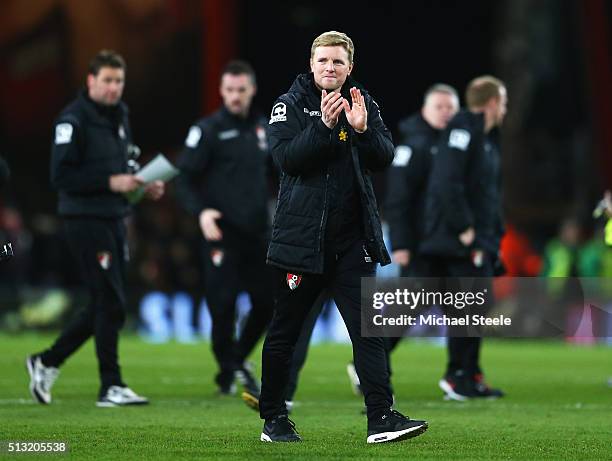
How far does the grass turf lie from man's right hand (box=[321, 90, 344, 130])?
1547 millimetres

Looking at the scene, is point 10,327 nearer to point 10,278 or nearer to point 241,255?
point 10,278

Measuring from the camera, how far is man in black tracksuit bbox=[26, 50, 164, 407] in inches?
357

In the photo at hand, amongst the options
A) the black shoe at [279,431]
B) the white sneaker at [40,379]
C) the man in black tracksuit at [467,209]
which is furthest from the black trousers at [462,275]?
the black shoe at [279,431]

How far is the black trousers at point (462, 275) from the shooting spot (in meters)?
9.85

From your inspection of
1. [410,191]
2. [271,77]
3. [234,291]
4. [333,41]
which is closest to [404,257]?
[410,191]

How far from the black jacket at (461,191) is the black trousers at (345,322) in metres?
2.81

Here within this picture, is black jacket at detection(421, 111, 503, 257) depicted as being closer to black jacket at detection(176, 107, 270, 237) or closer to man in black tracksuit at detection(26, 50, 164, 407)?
black jacket at detection(176, 107, 270, 237)

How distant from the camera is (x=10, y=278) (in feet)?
68.2

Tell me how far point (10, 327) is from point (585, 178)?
9.76 m

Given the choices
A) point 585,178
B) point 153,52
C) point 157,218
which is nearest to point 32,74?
point 153,52

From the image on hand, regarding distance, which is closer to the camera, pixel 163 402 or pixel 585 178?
pixel 163 402

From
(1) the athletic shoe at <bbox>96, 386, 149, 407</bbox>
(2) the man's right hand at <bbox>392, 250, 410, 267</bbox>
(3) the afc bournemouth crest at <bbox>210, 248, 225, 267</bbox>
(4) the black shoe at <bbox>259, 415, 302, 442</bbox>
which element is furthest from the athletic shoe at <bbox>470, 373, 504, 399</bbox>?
(4) the black shoe at <bbox>259, 415, 302, 442</bbox>

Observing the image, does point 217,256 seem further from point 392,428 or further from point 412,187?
point 392,428

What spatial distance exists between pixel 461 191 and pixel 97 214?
2.46 m
